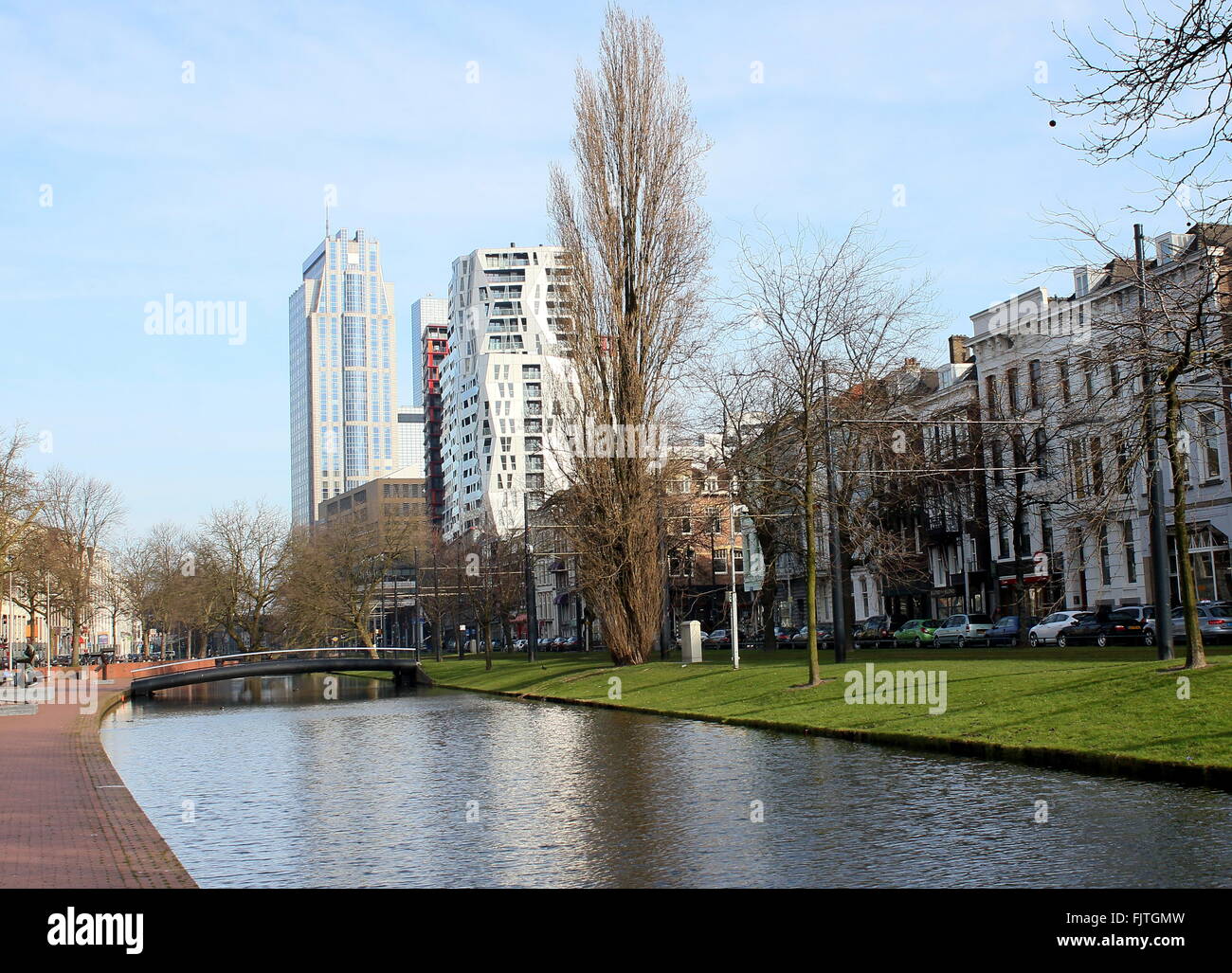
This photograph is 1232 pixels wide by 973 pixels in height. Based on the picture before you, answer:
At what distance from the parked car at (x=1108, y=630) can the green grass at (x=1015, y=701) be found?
231 inches

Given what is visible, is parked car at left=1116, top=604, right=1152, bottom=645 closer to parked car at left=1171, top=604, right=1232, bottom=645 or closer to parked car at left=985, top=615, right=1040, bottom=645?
parked car at left=1171, top=604, right=1232, bottom=645

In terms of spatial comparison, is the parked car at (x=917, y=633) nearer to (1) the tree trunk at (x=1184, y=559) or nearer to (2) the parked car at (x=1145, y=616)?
(2) the parked car at (x=1145, y=616)

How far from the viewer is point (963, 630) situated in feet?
178

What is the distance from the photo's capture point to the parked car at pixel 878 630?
2470 inches

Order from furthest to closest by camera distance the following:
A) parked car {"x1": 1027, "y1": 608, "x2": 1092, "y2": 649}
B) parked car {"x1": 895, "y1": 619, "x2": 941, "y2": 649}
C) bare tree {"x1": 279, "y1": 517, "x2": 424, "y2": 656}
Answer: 1. bare tree {"x1": 279, "y1": 517, "x2": 424, "y2": 656}
2. parked car {"x1": 895, "y1": 619, "x2": 941, "y2": 649}
3. parked car {"x1": 1027, "y1": 608, "x2": 1092, "y2": 649}

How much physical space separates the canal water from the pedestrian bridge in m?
35.5

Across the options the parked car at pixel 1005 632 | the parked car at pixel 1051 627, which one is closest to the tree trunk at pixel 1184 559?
the parked car at pixel 1051 627

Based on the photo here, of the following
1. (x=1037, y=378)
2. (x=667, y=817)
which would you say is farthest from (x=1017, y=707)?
(x=1037, y=378)

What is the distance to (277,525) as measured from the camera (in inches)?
3644

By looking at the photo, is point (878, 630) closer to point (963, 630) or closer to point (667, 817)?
point (963, 630)

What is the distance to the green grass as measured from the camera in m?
18.5

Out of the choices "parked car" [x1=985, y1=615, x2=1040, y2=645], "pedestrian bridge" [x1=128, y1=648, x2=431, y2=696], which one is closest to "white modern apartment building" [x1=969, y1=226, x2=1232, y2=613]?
"parked car" [x1=985, y1=615, x2=1040, y2=645]

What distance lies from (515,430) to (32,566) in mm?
95550
